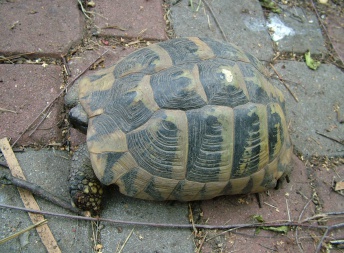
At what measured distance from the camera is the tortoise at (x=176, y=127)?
1506 mm

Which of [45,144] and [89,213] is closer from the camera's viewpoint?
[89,213]

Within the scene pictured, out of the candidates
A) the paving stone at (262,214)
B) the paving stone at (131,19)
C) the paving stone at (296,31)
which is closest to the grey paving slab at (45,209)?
the paving stone at (262,214)

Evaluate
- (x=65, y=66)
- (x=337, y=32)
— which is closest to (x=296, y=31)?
(x=337, y=32)

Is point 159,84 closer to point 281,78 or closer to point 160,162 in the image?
point 160,162

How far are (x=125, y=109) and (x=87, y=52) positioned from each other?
0.72 m

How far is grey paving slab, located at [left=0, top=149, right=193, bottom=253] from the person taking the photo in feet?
5.14

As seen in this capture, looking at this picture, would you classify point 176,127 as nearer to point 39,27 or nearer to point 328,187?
point 328,187


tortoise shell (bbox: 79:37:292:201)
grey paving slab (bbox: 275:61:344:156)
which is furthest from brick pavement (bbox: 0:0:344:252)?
tortoise shell (bbox: 79:37:292:201)

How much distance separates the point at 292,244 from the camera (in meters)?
1.75

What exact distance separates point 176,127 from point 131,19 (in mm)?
1089

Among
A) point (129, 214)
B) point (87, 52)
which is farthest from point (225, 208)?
point (87, 52)

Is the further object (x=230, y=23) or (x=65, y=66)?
(x=230, y=23)

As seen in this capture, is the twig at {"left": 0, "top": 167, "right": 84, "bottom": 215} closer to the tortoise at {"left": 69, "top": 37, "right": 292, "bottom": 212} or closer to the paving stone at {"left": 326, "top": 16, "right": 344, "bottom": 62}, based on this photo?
the tortoise at {"left": 69, "top": 37, "right": 292, "bottom": 212}

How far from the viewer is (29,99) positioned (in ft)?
6.16
